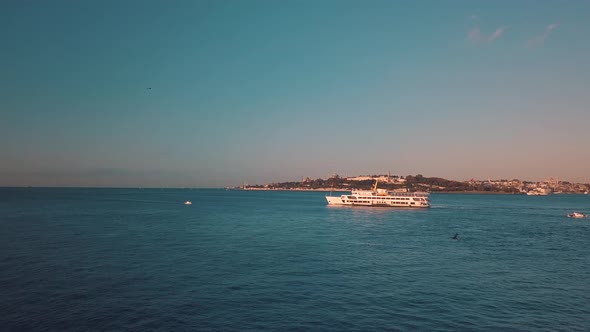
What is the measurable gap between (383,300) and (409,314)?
134 inches

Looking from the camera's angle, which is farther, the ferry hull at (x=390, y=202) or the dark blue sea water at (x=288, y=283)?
the ferry hull at (x=390, y=202)

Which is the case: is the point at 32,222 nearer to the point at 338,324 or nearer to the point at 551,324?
the point at 338,324

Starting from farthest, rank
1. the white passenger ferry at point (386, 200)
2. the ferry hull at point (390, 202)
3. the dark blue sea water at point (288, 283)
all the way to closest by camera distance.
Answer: the white passenger ferry at point (386, 200), the ferry hull at point (390, 202), the dark blue sea water at point (288, 283)

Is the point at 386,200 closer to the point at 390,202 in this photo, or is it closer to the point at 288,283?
the point at 390,202

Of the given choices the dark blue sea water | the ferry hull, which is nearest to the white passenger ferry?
the ferry hull

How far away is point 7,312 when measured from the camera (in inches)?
1047

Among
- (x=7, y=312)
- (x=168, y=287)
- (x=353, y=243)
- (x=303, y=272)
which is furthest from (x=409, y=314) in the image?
(x=353, y=243)

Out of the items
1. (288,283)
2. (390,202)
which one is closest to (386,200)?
(390,202)

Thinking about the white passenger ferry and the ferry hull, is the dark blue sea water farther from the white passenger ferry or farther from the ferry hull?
the white passenger ferry

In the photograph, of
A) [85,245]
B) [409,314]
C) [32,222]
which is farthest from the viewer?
[32,222]

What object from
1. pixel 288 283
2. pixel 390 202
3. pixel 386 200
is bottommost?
pixel 288 283

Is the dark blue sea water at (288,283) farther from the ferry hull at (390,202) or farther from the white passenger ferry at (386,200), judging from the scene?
the white passenger ferry at (386,200)

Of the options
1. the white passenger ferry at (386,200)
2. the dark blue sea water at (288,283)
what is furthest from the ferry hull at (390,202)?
the dark blue sea water at (288,283)

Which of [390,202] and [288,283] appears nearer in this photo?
[288,283]
